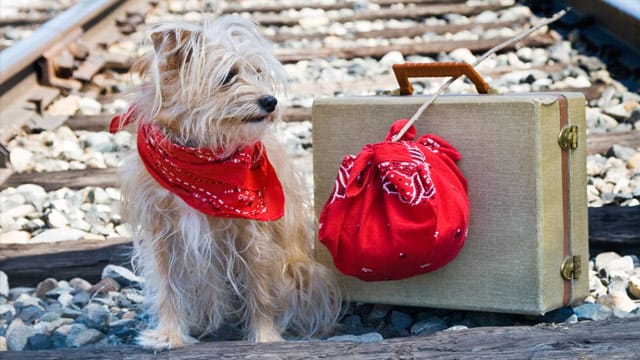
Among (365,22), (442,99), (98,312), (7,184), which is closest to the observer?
(442,99)

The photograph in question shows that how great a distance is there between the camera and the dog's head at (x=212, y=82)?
3082 mm

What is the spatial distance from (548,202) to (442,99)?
47 cm

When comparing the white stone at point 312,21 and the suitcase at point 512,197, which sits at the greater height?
the white stone at point 312,21

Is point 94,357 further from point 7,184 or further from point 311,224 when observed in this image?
point 7,184

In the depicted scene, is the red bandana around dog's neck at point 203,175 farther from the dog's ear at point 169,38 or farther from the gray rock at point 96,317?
the gray rock at point 96,317

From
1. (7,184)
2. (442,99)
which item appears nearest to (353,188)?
(442,99)

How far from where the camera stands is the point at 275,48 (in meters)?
7.34

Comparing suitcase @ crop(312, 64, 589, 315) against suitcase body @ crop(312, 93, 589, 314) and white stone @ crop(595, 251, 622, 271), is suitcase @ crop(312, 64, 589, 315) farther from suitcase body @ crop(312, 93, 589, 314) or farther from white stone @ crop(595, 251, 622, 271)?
white stone @ crop(595, 251, 622, 271)

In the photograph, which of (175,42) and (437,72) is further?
(437,72)

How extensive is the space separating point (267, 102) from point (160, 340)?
0.80 metres

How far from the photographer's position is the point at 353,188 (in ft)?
10.5

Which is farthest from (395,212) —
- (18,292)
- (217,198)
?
(18,292)

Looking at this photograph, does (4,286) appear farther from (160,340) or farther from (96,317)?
(160,340)

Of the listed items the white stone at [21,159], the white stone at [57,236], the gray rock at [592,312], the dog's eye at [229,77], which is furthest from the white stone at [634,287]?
the white stone at [21,159]
